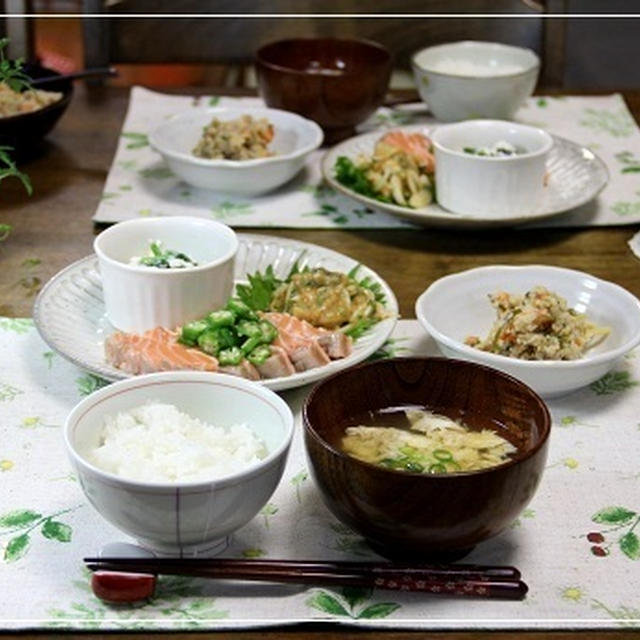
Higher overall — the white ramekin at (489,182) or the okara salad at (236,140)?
the white ramekin at (489,182)

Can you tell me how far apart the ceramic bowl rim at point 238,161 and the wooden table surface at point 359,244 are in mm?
111

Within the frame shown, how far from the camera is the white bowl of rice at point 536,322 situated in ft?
4.61

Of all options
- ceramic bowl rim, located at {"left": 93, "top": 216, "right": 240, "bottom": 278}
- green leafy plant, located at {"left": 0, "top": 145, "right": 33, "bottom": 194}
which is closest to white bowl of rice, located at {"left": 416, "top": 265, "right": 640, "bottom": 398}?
ceramic bowl rim, located at {"left": 93, "top": 216, "right": 240, "bottom": 278}

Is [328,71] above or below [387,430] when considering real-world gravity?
below

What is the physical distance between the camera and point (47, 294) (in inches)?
62.1

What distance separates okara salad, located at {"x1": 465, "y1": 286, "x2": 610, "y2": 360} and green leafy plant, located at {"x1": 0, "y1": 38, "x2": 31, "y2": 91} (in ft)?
2.21

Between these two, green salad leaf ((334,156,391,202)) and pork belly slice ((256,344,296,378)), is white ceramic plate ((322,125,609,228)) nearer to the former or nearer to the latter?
green salad leaf ((334,156,391,202))

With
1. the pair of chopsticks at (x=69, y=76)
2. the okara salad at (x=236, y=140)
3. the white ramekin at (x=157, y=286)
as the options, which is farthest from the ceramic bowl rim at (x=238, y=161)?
the white ramekin at (x=157, y=286)

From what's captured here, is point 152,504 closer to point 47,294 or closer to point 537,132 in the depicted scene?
point 47,294

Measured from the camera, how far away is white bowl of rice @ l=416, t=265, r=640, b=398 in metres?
1.40

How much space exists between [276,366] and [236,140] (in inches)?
27.3

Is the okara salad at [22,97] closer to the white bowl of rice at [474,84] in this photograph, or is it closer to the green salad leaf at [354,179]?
the green salad leaf at [354,179]

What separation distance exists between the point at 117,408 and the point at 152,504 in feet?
0.56

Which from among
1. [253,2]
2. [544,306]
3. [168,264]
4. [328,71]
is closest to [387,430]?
[544,306]
